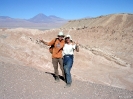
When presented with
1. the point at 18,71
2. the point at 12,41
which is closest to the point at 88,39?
the point at 12,41

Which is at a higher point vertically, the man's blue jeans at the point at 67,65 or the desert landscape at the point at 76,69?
the man's blue jeans at the point at 67,65

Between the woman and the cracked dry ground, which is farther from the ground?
the woman

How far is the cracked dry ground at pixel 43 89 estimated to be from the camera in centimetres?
664

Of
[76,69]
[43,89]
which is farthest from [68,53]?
[76,69]

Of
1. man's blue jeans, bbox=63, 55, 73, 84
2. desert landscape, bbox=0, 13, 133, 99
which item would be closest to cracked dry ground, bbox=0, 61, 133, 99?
desert landscape, bbox=0, 13, 133, 99

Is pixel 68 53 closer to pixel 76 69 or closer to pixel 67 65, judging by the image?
pixel 67 65

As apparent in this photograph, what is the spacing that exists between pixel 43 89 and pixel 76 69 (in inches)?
394

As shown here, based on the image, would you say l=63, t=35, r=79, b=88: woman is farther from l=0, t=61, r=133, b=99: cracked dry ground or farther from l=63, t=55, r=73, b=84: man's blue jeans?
l=0, t=61, r=133, b=99: cracked dry ground

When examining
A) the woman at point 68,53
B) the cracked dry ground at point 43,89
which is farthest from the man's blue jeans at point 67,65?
the cracked dry ground at point 43,89

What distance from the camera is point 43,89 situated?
7.02 metres

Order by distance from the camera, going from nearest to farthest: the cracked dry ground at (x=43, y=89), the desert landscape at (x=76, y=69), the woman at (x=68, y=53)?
1. the cracked dry ground at (x=43, y=89)
2. the desert landscape at (x=76, y=69)
3. the woman at (x=68, y=53)

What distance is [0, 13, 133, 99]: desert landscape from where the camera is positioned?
690cm

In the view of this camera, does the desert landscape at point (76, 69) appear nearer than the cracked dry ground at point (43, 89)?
No

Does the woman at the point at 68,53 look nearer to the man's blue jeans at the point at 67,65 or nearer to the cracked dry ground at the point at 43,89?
the man's blue jeans at the point at 67,65
